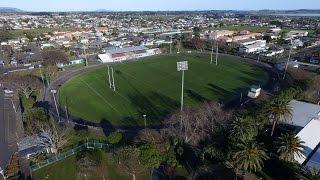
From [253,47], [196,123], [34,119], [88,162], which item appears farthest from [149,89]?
[253,47]

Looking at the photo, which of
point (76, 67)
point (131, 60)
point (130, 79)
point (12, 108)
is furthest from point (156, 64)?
point (12, 108)

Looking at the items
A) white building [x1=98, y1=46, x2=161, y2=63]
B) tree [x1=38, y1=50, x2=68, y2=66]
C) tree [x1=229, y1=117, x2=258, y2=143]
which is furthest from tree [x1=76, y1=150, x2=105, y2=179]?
white building [x1=98, y1=46, x2=161, y2=63]

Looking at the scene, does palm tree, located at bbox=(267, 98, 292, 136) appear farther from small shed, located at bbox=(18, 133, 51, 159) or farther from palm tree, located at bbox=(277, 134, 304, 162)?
small shed, located at bbox=(18, 133, 51, 159)

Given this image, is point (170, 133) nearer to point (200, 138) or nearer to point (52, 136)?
point (200, 138)

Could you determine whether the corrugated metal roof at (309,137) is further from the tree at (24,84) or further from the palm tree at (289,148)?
the tree at (24,84)

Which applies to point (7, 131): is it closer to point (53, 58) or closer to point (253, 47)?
point (53, 58)
